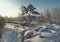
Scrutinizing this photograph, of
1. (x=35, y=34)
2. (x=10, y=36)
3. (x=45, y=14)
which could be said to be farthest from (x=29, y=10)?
(x=10, y=36)

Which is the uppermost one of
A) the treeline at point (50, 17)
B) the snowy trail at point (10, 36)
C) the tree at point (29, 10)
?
the tree at point (29, 10)

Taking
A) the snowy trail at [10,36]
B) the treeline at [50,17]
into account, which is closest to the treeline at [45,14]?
the treeline at [50,17]

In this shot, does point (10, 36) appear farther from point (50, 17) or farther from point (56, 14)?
point (56, 14)

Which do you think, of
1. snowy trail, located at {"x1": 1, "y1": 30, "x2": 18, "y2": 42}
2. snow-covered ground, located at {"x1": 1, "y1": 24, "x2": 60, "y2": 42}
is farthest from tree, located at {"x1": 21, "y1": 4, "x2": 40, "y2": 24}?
snowy trail, located at {"x1": 1, "y1": 30, "x2": 18, "y2": 42}

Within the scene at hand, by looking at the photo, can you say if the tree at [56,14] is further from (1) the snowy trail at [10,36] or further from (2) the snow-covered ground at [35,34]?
(1) the snowy trail at [10,36]

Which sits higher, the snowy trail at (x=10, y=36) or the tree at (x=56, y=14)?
the tree at (x=56, y=14)

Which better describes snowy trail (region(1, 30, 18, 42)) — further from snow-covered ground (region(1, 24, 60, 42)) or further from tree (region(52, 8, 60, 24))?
tree (region(52, 8, 60, 24))

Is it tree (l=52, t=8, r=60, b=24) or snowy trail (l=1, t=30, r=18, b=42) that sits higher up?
tree (l=52, t=8, r=60, b=24)

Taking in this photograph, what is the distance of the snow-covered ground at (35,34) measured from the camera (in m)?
2.65

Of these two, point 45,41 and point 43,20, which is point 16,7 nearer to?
point 43,20

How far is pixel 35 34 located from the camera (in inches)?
106

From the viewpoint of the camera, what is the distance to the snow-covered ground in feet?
8.71

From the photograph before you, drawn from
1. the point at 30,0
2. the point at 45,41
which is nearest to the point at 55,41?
the point at 45,41

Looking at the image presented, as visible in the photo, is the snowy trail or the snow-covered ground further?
the snowy trail
